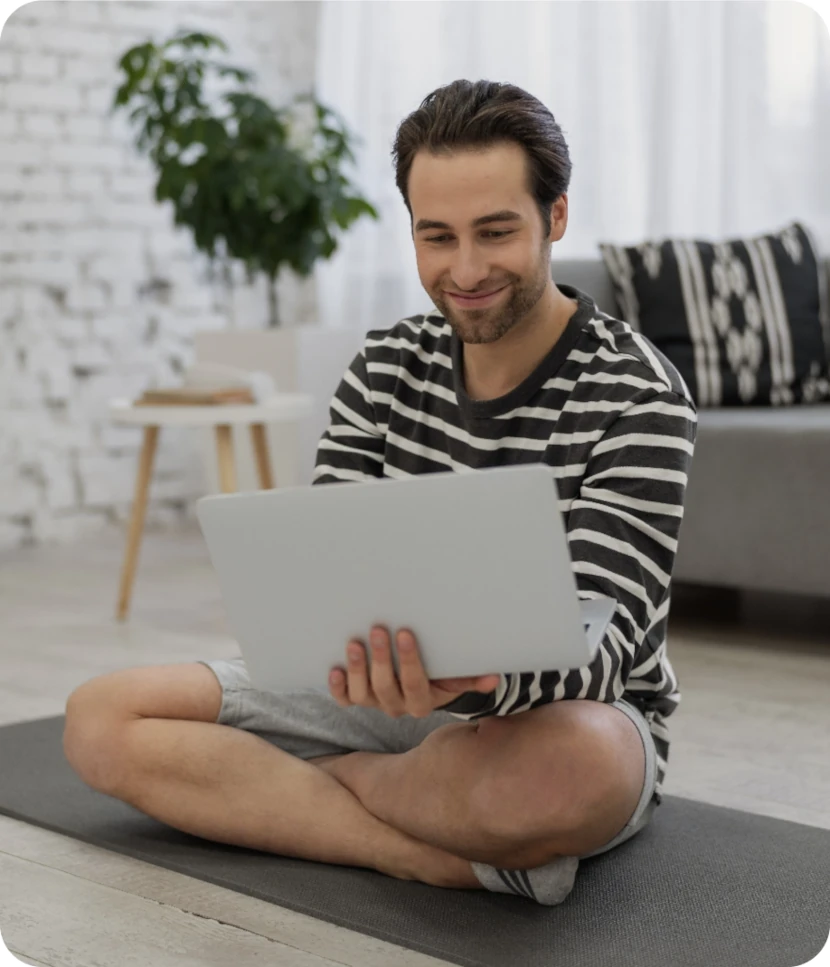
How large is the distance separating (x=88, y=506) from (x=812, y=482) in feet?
7.67

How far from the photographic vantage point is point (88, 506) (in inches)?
164

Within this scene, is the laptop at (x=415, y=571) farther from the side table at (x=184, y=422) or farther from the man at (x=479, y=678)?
the side table at (x=184, y=422)

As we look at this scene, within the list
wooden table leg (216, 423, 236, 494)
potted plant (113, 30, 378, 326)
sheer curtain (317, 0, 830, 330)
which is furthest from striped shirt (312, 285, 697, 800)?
potted plant (113, 30, 378, 326)

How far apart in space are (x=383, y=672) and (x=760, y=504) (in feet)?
5.11

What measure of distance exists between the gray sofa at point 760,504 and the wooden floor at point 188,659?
134 mm

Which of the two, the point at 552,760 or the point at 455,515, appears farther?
the point at 552,760

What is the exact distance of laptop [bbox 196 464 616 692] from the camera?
1.08m

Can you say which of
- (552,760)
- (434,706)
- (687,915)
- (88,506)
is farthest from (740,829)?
(88,506)

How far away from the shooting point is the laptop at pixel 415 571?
3.54ft

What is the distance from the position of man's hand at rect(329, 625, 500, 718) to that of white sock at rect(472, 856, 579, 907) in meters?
0.26

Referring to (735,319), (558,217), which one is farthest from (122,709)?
(735,319)

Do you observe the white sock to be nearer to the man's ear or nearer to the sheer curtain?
the man's ear

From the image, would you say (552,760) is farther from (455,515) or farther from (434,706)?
(455,515)

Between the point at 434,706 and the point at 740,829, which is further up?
the point at 434,706
